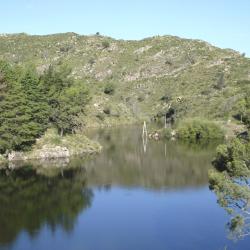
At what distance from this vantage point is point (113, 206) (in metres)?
66.9

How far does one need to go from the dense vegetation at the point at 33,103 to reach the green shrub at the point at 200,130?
3431 cm

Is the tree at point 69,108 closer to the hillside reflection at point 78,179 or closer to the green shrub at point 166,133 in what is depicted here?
the hillside reflection at point 78,179

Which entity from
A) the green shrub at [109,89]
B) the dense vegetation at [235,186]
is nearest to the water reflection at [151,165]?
the dense vegetation at [235,186]

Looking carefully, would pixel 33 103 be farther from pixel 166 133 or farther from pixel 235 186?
pixel 235 186

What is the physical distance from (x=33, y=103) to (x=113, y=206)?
127 feet

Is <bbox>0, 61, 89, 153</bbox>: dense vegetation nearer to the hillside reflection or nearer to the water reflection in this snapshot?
the hillside reflection

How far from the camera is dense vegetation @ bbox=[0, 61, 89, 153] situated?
92.6 m

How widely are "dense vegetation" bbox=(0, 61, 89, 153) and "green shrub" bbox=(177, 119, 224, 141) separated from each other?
113 ft

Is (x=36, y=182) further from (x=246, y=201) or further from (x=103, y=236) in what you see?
(x=246, y=201)

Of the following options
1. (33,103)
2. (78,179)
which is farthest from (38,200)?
(33,103)

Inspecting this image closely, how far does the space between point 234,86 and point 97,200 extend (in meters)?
126

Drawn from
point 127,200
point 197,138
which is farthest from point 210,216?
point 197,138

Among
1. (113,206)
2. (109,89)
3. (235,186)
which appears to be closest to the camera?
(235,186)

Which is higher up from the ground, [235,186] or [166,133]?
[235,186]
